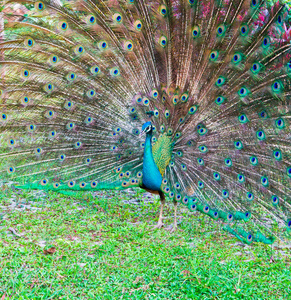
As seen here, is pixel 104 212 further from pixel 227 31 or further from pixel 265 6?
pixel 265 6

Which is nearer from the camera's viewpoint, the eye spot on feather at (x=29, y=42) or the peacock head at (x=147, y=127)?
the eye spot on feather at (x=29, y=42)

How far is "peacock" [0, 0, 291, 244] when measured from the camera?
3.82 m

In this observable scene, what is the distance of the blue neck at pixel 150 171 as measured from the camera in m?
4.38

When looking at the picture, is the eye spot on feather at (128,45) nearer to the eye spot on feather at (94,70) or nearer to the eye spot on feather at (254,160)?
the eye spot on feather at (94,70)

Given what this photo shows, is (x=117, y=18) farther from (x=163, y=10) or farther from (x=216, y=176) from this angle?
(x=216, y=176)

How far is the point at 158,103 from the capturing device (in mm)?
4633

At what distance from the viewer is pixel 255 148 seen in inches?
158

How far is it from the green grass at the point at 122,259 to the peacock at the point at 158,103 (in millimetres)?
363

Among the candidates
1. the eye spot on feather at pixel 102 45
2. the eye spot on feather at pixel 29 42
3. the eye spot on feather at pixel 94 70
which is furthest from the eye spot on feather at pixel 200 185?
the eye spot on feather at pixel 29 42

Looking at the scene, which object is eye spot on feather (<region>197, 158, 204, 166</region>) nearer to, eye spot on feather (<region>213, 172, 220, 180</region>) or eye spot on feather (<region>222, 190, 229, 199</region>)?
eye spot on feather (<region>213, 172, 220, 180</region>)

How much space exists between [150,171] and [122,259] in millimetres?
1161

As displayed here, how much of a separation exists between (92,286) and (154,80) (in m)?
2.68

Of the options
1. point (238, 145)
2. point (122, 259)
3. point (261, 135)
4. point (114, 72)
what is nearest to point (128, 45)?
point (114, 72)

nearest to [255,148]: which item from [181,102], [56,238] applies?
[181,102]
